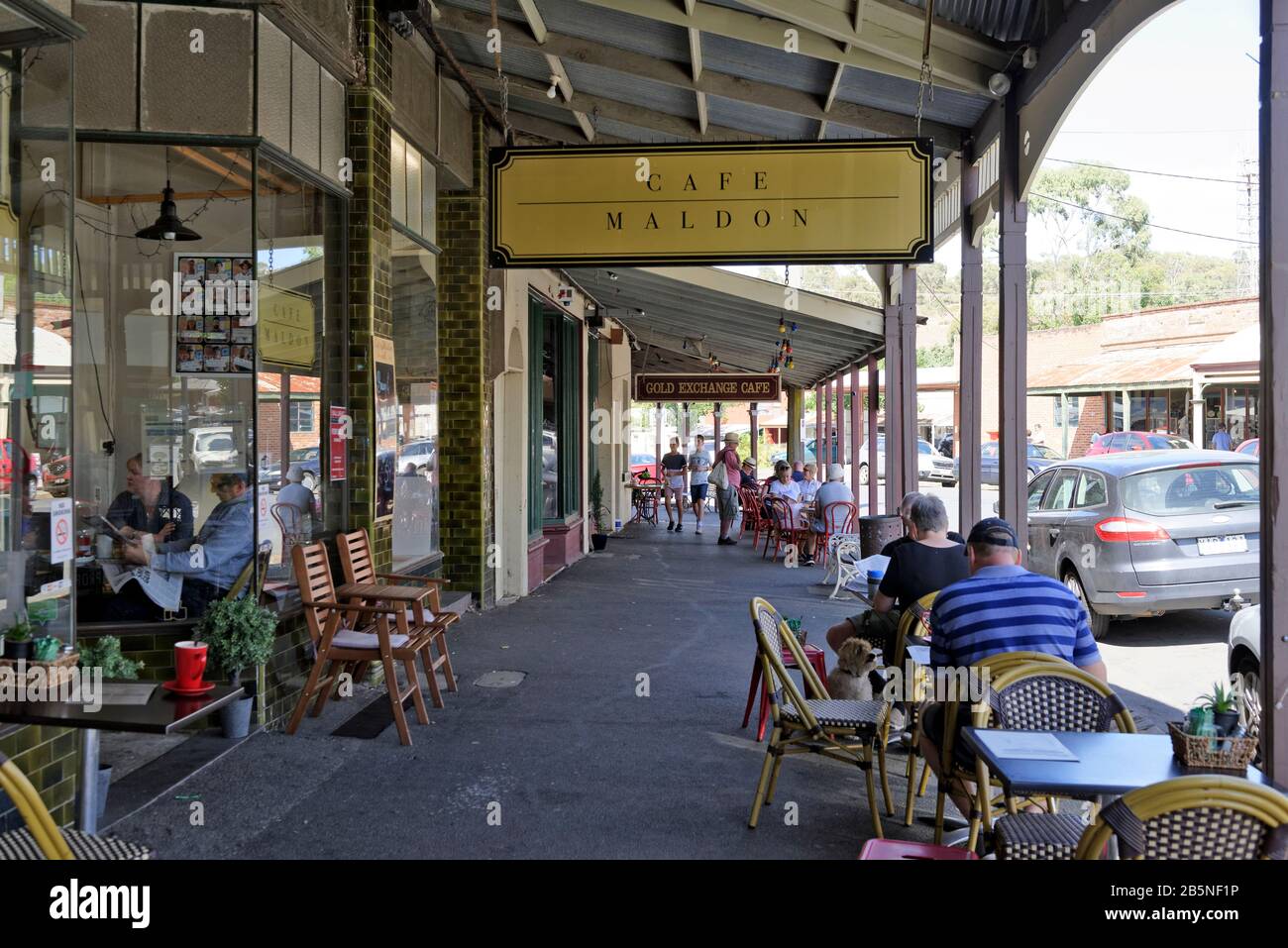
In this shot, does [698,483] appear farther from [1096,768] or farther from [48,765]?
[1096,768]

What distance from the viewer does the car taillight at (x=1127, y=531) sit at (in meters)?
7.46

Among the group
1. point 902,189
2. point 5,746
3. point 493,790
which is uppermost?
point 902,189

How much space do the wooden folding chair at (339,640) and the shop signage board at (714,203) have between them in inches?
76.4

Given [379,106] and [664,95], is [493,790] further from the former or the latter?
[664,95]

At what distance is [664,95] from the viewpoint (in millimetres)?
7969

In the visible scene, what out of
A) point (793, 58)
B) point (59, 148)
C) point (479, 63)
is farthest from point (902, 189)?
point (479, 63)

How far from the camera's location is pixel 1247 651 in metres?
4.92

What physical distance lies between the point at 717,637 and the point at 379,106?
448cm

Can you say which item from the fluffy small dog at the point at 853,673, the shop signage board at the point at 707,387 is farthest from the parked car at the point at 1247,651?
the shop signage board at the point at 707,387

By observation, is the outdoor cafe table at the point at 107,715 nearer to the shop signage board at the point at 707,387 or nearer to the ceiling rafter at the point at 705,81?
the ceiling rafter at the point at 705,81

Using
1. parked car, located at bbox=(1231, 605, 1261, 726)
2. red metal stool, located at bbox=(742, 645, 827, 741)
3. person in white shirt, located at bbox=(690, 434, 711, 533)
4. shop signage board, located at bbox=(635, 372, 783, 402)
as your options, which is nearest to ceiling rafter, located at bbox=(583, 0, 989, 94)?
parked car, located at bbox=(1231, 605, 1261, 726)

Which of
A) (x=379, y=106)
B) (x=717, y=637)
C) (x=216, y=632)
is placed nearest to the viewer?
(x=216, y=632)

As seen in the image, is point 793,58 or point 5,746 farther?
point 793,58

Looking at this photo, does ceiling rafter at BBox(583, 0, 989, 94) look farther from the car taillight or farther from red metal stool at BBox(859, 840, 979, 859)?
red metal stool at BBox(859, 840, 979, 859)
